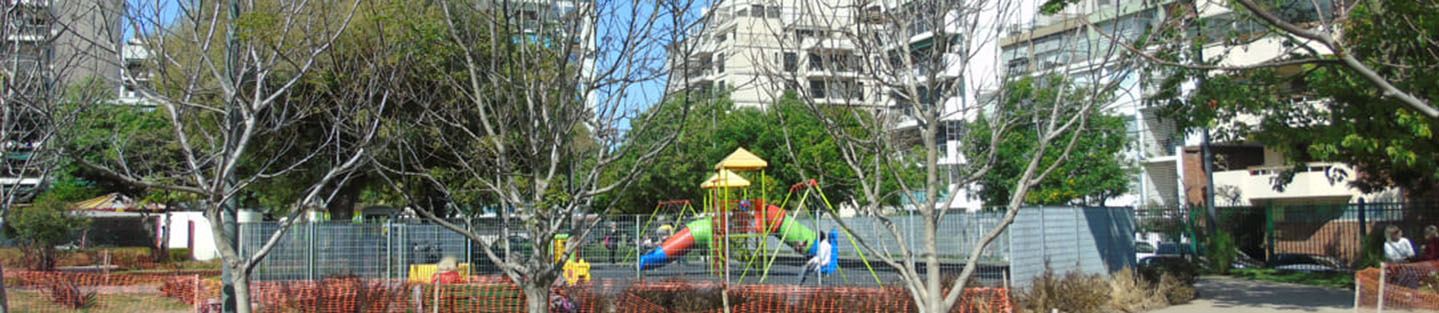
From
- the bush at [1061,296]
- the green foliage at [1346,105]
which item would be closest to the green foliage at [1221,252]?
the green foliage at [1346,105]

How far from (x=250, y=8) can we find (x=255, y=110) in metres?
1.19

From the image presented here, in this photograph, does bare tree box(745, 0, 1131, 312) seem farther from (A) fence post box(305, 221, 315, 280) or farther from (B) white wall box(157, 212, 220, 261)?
(B) white wall box(157, 212, 220, 261)

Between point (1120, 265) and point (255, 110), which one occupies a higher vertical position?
point (255, 110)

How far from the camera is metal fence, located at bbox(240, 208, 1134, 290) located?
55.0ft

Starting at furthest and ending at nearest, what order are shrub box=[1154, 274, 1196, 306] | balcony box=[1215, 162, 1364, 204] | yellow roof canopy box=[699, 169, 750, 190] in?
balcony box=[1215, 162, 1364, 204], yellow roof canopy box=[699, 169, 750, 190], shrub box=[1154, 274, 1196, 306]

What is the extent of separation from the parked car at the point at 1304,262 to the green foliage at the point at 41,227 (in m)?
28.5

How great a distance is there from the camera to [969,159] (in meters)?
9.68

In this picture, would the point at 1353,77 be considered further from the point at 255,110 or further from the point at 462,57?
the point at 255,110

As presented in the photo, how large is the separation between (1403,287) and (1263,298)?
265cm

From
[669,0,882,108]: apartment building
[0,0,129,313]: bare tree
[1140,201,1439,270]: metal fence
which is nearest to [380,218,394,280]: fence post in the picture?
[0,0,129,313]: bare tree

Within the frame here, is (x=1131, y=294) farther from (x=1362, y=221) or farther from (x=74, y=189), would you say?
(x=74, y=189)

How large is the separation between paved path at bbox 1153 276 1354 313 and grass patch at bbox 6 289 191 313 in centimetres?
1463

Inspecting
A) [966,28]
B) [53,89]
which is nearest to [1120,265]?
[966,28]

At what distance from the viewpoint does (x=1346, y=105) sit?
16375 millimetres
